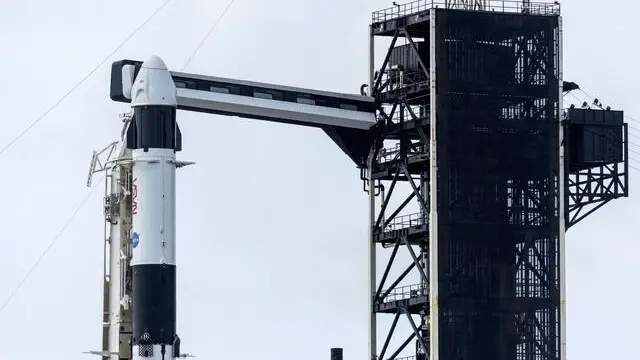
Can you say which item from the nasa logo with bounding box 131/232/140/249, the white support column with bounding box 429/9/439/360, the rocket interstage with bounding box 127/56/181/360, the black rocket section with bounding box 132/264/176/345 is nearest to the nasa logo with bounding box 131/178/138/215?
the rocket interstage with bounding box 127/56/181/360

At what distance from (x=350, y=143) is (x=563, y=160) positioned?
10424 mm

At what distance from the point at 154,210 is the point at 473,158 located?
19.9 metres

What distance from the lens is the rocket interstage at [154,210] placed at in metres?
179

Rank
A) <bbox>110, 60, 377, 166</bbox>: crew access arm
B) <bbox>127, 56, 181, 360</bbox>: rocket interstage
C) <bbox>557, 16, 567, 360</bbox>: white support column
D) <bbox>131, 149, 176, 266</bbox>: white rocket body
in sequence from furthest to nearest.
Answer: <bbox>557, 16, 567, 360</bbox>: white support column, <bbox>110, 60, 377, 166</bbox>: crew access arm, <bbox>131, 149, 176, 266</bbox>: white rocket body, <bbox>127, 56, 181, 360</bbox>: rocket interstage

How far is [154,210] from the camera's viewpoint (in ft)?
595

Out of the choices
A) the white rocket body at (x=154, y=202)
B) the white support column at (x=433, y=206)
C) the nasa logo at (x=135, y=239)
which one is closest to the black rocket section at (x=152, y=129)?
the white rocket body at (x=154, y=202)

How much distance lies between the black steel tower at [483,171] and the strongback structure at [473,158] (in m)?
0.05

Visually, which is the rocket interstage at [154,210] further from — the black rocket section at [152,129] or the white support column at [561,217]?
the white support column at [561,217]

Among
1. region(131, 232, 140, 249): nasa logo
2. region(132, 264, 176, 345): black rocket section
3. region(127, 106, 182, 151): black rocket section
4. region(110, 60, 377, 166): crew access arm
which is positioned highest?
region(110, 60, 377, 166): crew access arm

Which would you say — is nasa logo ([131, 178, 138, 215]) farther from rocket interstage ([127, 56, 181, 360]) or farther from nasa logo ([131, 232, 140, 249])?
nasa logo ([131, 232, 140, 249])

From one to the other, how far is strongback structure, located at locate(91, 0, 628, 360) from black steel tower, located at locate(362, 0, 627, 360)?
5cm

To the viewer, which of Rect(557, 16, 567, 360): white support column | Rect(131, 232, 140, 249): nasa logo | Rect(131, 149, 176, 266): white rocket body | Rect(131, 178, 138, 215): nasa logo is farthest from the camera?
Rect(557, 16, 567, 360): white support column

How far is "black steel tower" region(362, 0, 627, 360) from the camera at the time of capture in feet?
636

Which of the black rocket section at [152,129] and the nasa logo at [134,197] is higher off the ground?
the black rocket section at [152,129]
